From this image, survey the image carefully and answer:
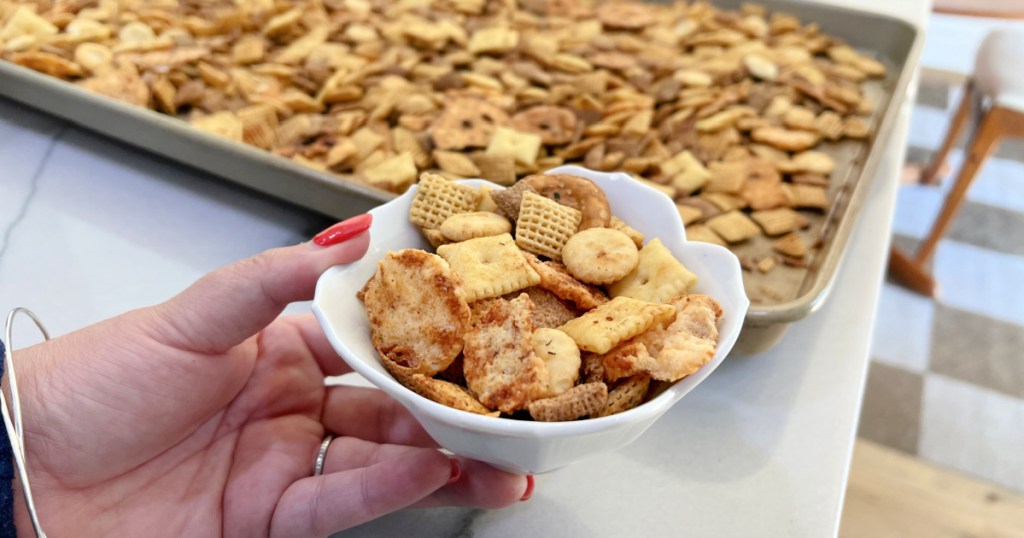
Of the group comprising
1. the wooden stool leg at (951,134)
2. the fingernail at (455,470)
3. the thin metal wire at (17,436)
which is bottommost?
the wooden stool leg at (951,134)

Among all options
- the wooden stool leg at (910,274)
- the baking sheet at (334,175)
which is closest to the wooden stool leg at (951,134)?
the wooden stool leg at (910,274)

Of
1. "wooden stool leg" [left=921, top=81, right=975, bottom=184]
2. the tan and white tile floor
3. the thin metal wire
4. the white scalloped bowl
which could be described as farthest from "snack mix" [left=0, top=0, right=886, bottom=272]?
"wooden stool leg" [left=921, top=81, right=975, bottom=184]

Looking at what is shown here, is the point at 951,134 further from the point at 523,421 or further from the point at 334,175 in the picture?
the point at 523,421

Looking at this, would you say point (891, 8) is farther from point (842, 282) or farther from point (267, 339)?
point (267, 339)

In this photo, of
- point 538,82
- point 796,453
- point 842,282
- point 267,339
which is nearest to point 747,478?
point 796,453

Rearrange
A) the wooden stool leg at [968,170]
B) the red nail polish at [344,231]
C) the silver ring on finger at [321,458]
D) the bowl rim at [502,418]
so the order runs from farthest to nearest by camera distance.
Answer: the wooden stool leg at [968,170] < the silver ring on finger at [321,458] < the red nail polish at [344,231] < the bowl rim at [502,418]

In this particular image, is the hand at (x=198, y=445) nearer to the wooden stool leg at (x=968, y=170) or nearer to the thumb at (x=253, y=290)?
the thumb at (x=253, y=290)

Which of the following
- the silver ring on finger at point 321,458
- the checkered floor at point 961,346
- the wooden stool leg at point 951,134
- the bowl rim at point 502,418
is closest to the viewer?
the bowl rim at point 502,418
